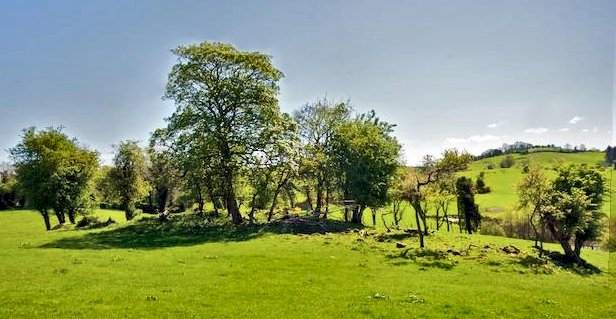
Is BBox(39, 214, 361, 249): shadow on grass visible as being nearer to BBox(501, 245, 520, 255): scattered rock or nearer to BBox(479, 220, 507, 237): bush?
BBox(501, 245, 520, 255): scattered rock

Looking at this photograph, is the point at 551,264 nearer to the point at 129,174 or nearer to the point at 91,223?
the point at 91,223

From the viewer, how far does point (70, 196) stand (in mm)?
60094

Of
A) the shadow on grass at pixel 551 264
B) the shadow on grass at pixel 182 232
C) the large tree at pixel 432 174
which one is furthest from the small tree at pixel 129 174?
the shadow on grass at pixel 551 264

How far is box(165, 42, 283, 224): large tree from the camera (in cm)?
4741

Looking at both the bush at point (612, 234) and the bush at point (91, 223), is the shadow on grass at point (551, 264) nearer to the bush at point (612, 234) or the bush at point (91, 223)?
the bush at point (612, 234)

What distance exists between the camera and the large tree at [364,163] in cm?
5788

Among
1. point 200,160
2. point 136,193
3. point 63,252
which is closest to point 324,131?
point 200,160

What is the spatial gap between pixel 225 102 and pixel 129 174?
28.5 metres

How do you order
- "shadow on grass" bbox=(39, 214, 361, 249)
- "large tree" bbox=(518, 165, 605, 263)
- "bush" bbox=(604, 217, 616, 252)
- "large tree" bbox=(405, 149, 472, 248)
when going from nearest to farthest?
"bush" bbox=(604, 217, 616, 252)
"shadow on grass" bbox=(39, 214, 361, 249)
"large tree" bbox=(518, 165, 605, 263)
"large tree" bbox=(405, 149, 472, 248)

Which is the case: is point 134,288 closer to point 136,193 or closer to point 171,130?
point 171,130

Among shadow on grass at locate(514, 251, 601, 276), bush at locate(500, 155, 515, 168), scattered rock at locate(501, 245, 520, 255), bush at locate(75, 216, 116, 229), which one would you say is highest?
bush at locate(500, 155, 515, 168)

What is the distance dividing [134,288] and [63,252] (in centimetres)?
1309

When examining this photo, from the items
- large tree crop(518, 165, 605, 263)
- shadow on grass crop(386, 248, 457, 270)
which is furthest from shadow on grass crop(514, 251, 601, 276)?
shadow on grass crop(386, 248, 457, 270)

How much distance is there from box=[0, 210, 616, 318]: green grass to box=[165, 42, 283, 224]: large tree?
1086 cm
